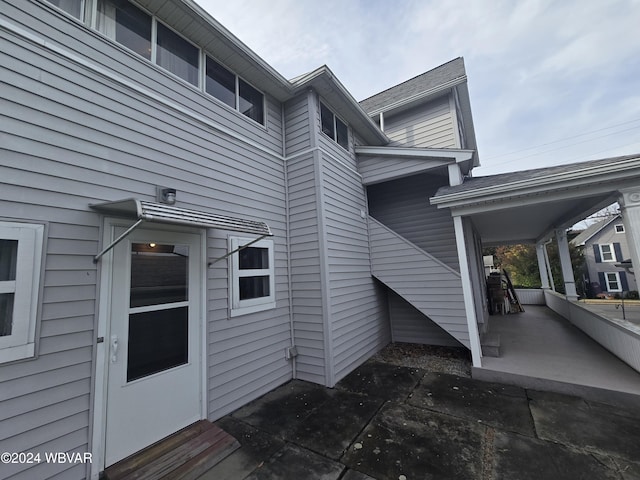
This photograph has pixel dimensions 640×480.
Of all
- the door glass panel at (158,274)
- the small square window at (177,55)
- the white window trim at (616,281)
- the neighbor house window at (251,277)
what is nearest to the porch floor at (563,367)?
the neighbor house window at (251,277)

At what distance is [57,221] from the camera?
2170 millimetres

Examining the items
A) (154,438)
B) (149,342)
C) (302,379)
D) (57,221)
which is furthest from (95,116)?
(302,379)

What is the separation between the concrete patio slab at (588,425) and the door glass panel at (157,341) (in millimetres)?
3945

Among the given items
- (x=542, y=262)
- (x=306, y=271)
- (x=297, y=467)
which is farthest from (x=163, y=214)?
(x=542, y=262)

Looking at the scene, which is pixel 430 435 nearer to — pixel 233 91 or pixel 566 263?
pixel 233 91

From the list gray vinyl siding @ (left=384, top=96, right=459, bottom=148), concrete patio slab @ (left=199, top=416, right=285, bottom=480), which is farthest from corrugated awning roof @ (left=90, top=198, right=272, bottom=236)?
gray vinyl siding @ (left=384, top=96, right=459, bottom=148)

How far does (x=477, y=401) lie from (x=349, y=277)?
8.37 feet

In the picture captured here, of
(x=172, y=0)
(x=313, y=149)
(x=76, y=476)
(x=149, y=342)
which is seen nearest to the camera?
(x=76, y=476)

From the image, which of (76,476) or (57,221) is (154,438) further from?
(57,221)

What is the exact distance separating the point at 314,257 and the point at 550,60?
10.2m

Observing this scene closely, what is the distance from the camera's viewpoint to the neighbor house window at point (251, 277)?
3623 millimetres

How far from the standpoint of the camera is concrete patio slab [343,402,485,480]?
2.26 meters

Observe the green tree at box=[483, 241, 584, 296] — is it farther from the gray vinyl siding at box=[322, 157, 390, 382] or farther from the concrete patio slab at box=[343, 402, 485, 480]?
the concrete patio slab at box=[343, 402, 485, 480]

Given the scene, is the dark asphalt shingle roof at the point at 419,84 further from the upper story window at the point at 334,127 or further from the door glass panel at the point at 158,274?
the door glass panel at the point at 158,274
